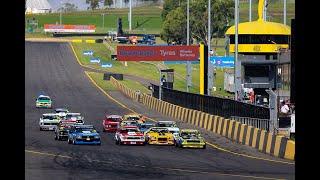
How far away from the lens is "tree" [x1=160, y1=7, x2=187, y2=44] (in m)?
171

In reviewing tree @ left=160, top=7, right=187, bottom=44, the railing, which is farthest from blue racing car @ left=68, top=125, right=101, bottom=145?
tree @ left=160, top=7, right=187, bottom=44

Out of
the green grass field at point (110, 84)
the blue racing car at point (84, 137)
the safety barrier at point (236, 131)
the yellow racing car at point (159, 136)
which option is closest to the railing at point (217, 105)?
the safety barrier at point (236, 131)

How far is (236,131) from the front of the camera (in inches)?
1633

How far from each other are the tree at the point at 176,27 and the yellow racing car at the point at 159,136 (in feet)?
425

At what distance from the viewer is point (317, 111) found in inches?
269

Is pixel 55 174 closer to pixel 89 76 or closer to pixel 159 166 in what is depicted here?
pixel 159 166

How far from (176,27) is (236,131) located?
13062 cm

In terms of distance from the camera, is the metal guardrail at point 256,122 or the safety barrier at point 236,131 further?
the metal guardrail at point 256,122

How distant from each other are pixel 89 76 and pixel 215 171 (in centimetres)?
9674

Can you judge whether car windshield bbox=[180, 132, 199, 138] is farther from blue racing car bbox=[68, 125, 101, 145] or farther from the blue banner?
the blue banner

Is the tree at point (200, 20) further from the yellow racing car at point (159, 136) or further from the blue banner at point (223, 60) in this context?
the yellow racing car at point (159, 136)

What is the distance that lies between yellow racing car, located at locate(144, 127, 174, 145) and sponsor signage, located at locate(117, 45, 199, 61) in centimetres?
3823

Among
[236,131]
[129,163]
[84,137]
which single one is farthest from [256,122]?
[129,163]

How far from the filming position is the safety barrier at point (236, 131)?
31875 mm
